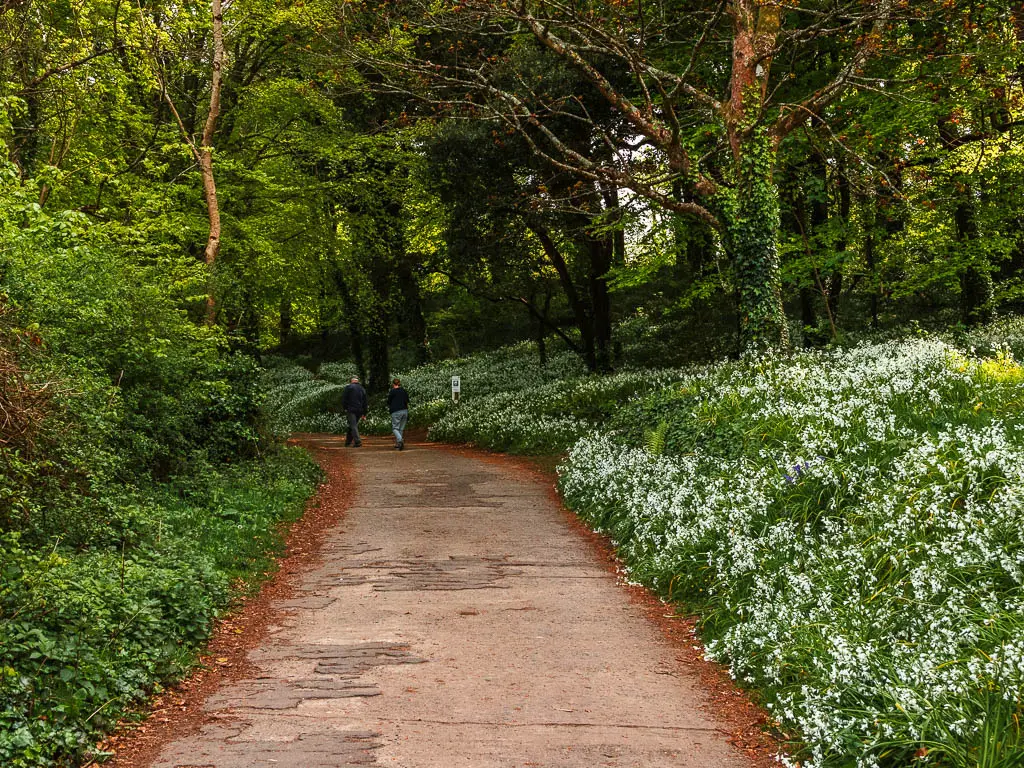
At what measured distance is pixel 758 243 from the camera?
15164 millimetres

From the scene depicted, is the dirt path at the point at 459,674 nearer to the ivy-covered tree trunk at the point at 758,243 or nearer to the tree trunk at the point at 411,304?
the ivy-covered tree trunk at the point at 758,243

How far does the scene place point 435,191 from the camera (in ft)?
87.6

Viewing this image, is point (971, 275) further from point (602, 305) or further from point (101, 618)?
point (101, 618)

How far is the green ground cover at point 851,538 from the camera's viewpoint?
4.63 m

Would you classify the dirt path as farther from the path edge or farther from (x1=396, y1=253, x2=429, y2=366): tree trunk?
(x1=396, y1=253, x2=429, y2=366): tree trunk

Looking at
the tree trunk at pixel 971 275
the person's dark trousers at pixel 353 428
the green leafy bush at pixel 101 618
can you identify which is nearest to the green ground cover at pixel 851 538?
the green leafy bush at pixel 101 618

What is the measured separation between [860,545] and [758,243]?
949 centimetres

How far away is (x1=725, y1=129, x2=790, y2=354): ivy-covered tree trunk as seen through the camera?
49.7 ft

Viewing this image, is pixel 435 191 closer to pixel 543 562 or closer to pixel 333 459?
pixel 333 459

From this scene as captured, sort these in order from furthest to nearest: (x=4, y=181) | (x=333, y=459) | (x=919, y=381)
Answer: (x=333, y=459) → (x=919, y=381) → (x=4, y=181)

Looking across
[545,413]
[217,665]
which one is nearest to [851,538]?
[217,665]

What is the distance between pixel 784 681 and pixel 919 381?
201 inches

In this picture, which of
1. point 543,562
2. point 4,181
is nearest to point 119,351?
point 4,181

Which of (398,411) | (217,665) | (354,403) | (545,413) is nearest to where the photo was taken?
(217,665)
